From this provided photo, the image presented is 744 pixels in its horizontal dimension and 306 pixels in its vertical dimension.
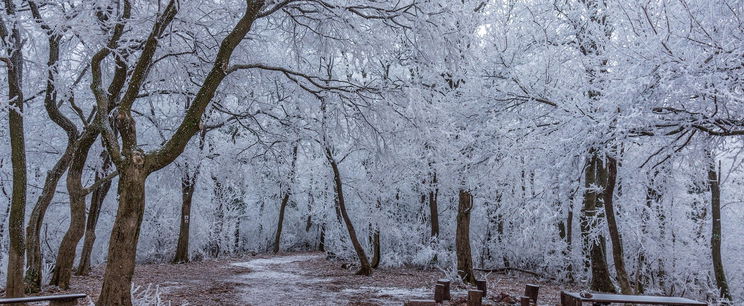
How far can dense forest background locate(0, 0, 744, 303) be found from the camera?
581 centimetres

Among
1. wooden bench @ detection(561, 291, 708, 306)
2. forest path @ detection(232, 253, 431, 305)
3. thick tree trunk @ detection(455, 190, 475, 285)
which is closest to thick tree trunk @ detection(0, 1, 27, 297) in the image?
forest path @ detection(232, 253, 431, 305)

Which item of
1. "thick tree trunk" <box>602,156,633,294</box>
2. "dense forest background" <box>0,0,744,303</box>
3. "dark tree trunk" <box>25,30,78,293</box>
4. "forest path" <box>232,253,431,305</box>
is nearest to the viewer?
"dense forest background" <box>0,0,744,303</box>

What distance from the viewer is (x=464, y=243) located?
1171 centimetres

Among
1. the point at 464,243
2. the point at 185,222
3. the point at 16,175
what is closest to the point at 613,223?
the point at 464,243

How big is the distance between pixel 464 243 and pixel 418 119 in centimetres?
417

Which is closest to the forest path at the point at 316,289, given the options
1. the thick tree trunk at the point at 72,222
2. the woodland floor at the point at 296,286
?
the woodland floor at the point at 296,286

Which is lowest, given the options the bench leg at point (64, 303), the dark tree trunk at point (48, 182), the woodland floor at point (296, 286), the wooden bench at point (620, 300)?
the woodland floor at point (296, 286)

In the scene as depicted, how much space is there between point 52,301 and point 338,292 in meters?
6.64

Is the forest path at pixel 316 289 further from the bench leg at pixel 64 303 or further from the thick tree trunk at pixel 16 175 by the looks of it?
the bench leg at pixel 64 303

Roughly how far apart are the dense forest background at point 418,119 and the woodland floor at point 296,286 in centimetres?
89

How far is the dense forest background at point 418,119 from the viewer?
19.1 ft

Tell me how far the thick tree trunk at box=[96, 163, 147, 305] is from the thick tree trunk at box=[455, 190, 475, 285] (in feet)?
24.5

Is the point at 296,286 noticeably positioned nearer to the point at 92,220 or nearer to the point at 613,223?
the point at 92,220

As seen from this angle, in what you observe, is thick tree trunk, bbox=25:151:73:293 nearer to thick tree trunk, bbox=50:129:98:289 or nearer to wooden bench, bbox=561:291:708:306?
thick tree trunk, bbox=50:129:98:289
